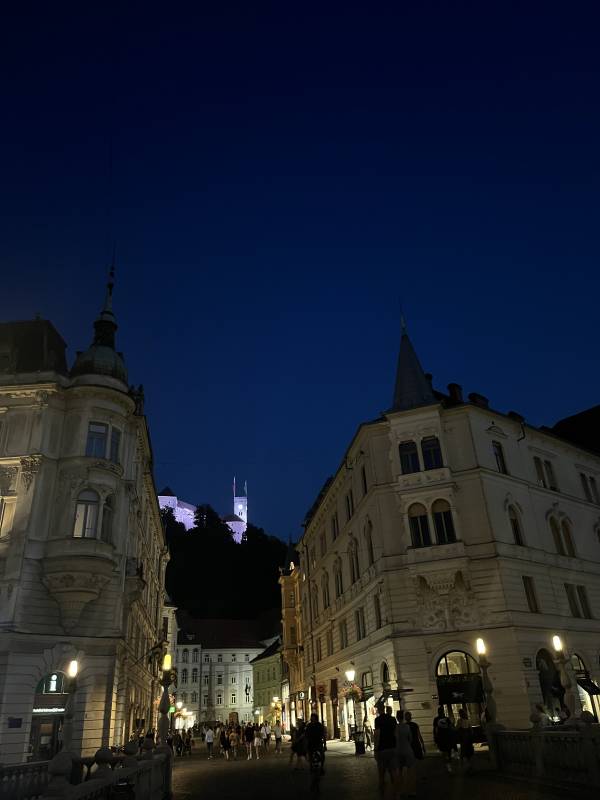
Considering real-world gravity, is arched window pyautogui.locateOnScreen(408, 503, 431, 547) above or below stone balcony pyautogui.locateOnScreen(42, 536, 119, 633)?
above

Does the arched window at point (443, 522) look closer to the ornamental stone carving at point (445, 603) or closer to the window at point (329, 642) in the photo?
the ornamental stone carving at point (445, 603)

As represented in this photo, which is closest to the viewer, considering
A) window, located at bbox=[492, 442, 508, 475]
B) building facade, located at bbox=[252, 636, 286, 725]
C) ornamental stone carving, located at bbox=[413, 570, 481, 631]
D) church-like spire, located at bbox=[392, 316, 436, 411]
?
ornamental stone carving, located at bbox=[413, 570, 481, 631]

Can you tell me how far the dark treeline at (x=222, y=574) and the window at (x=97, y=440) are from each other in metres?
106

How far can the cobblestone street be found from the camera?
13609 mm

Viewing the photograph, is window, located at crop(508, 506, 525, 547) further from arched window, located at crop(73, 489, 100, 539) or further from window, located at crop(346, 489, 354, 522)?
arched window, located at crop(73, 489, 100, 539)

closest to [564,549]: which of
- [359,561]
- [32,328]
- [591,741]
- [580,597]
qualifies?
[580,597]

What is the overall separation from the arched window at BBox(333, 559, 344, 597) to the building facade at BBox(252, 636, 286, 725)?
45083 mm

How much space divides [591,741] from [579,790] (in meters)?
1.09

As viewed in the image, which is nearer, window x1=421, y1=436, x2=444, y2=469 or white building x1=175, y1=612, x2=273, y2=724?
window x1=421, y1=436, x2=444, y2=469

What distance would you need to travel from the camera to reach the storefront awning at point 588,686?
2952 centimetres

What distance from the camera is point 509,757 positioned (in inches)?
656

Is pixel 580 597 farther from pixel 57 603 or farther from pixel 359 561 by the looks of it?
pixel 57 603

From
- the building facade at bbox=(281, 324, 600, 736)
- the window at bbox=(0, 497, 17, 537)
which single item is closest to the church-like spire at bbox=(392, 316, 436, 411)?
the building facade at bbox=(281, 324, 600, 736)

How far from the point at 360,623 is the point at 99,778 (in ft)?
93.9
